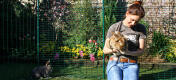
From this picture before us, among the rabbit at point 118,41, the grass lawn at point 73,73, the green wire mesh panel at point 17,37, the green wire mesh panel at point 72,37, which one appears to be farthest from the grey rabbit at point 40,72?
the rabbit at point 118,41

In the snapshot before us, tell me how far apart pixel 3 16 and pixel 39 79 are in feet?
7.16

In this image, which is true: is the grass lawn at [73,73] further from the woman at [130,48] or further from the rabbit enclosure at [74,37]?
the woman at [130,48]

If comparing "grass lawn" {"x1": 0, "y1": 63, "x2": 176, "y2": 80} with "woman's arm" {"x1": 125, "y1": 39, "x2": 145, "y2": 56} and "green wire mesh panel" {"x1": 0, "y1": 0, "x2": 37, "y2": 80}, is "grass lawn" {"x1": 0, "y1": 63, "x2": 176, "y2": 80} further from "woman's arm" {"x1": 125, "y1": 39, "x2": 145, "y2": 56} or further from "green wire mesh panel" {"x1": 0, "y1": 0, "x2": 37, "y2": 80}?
"woman's arm" {"x1": 125, "y1": 39, "x2": 145, "y2": 56}

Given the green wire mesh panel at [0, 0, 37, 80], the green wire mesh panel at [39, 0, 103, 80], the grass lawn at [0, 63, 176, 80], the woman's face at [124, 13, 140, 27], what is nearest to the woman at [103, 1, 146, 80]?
the woman's face at [124, 13, 140, 27]

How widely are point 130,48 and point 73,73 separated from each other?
10.4 ft

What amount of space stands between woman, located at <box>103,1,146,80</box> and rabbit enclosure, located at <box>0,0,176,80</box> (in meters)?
2.91

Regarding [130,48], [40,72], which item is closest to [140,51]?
[130,48]

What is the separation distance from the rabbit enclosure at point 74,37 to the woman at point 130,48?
291 centimetres

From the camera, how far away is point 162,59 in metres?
6.30

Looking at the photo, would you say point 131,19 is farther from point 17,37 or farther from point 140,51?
point 17,37

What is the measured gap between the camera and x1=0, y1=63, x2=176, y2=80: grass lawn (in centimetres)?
523

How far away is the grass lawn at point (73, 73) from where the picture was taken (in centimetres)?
523

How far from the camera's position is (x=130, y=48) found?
106 inches

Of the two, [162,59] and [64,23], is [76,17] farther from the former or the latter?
[162,59]
